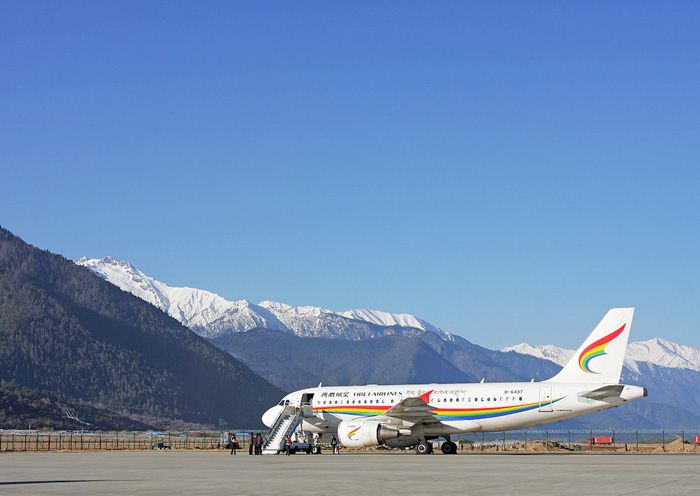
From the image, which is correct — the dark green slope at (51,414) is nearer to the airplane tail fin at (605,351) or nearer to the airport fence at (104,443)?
the airport fence at (104,443)

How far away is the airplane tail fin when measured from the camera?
42719 millimetres

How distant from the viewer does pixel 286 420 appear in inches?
1924

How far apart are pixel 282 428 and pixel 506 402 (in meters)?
13.4

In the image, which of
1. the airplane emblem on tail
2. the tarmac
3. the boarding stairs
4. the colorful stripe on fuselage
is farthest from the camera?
the boarding stairs

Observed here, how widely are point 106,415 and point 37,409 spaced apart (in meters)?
22.5

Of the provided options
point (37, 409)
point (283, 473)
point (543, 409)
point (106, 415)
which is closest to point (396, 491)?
point (283, 473)

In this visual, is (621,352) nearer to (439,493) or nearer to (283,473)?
(283,473)

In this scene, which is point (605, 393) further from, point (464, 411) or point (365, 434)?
point (365, 434)

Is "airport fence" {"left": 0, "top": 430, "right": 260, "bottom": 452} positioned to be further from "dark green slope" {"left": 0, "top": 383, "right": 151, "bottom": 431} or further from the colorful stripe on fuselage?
"dark green slope" {"left": 0, "top": 383, "right": 151, "bottom": 431}

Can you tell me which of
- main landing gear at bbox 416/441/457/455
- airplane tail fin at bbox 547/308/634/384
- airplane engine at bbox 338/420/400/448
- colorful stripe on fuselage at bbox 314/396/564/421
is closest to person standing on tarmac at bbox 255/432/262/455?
airplane engine at bbox 338/420/400/448

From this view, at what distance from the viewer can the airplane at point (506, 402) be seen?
41.8 m

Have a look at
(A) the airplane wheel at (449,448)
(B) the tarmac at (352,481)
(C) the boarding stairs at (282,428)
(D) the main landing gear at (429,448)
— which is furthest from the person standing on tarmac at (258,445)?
(B) the tarmac at (352,481)

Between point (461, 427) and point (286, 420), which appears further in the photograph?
point (286, 420)

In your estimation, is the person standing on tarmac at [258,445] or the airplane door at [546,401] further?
the person standing on tarmac at [258,445]
